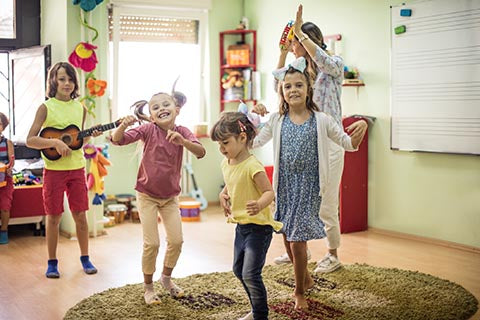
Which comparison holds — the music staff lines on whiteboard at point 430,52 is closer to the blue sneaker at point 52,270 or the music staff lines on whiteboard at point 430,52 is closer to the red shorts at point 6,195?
the blue sneaker at point 52,270

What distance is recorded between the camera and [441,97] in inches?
194

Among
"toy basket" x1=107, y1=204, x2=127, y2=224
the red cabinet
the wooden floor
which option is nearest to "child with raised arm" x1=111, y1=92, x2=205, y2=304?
the wooden floor

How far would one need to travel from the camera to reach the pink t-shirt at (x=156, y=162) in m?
3.37

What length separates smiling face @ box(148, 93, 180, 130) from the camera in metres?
3.36

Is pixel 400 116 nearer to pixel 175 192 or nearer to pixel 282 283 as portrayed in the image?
pixel 282 283

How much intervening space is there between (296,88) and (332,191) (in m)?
0.83

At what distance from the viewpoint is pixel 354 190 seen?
545 centimetres

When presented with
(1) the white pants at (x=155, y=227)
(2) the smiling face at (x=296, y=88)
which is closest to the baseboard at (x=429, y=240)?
(2) the smiling face at (x=296, y=88)

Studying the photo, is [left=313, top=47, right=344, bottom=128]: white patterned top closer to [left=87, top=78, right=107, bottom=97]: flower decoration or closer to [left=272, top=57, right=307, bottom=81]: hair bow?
[left=272, top=57, right=307, bottom=81]: hair bow

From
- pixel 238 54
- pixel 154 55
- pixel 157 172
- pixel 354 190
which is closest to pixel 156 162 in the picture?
pixel 157 172

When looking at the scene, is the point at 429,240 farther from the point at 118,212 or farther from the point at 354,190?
the point at 118,212

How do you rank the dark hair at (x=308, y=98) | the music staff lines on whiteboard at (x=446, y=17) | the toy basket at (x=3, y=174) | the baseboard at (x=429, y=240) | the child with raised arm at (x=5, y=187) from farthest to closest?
1. the child with raised arm at (x=5, y=187)
2. the toy basket at (x=3, y=174)
3. the baseboard at (x=429, y=240)
4. the music staff lines on whiteboard at (x=446, y=17)
5. the dark hair at (x=308, y=98)

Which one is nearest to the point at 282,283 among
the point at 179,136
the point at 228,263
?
the point at 228,263

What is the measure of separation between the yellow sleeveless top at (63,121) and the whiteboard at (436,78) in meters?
2.52
